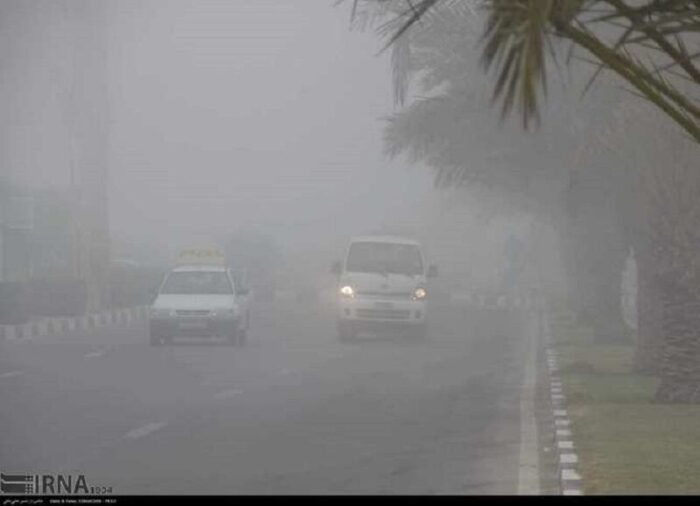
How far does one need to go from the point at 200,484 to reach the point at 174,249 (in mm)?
64551

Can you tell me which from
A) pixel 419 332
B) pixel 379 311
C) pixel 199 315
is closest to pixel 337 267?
pixel 379 311

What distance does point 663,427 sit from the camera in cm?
1905

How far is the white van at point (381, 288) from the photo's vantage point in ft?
135

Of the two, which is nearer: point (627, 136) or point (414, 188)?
point (627, 136)

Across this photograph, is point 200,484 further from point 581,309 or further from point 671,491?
point 581,309

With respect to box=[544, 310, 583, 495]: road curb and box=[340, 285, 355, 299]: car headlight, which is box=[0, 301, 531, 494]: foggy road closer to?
box=[544, 310, 583, 495]: road curb

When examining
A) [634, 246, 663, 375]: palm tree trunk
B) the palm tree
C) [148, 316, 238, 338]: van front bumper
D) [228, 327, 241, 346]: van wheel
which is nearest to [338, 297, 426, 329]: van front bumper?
[228, 327, 241, 346]: van wheel

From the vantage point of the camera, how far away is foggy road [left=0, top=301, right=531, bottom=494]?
14.6m

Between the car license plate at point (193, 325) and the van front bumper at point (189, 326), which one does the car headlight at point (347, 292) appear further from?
the car license plate at point (193, 325)

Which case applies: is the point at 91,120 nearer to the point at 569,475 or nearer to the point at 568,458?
the point at 568,458

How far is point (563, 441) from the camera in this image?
57.4 feet

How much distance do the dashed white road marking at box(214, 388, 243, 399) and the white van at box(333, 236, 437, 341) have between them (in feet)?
54.3

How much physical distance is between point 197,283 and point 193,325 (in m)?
2.27

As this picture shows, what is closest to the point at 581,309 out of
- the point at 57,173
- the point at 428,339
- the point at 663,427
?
the point at 428,339
